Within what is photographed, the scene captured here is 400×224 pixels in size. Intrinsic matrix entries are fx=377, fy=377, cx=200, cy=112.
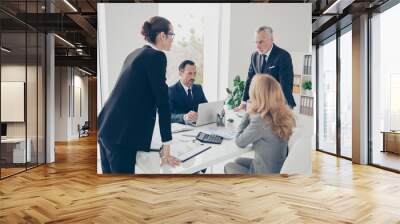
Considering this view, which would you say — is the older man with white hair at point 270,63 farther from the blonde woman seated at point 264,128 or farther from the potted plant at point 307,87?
the potted plant at point 307,87

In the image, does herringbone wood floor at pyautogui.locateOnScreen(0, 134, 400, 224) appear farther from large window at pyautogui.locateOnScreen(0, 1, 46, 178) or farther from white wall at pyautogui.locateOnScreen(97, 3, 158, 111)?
white wall at pyautogui.locateOnScreen(97, 3, 158, 111)

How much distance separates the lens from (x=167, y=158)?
6.48 metres

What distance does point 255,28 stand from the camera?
6492 millimetres

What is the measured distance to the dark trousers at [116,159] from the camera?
643 cm

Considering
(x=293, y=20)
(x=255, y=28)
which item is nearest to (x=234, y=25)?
(x=255, y=28)

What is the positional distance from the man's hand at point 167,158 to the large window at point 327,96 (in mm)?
5448

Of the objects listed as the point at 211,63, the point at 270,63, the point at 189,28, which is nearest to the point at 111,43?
the point at 189,28

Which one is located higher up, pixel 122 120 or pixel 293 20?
pixel 293 20

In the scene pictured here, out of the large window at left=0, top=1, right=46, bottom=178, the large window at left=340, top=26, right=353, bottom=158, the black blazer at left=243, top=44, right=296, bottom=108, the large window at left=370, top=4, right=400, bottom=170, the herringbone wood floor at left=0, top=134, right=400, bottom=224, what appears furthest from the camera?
the large window at left=340, top=26, right=353, bottom=158

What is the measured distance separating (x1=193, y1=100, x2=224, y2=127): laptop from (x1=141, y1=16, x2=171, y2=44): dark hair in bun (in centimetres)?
143

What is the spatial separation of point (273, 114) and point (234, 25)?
1.67 meters

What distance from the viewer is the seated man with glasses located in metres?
6.46

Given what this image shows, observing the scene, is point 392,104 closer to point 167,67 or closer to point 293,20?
point 293,20

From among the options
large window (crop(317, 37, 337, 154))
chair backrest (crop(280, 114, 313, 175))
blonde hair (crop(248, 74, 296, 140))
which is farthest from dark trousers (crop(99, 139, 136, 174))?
large window (crop(317, 37, 337, 154))
